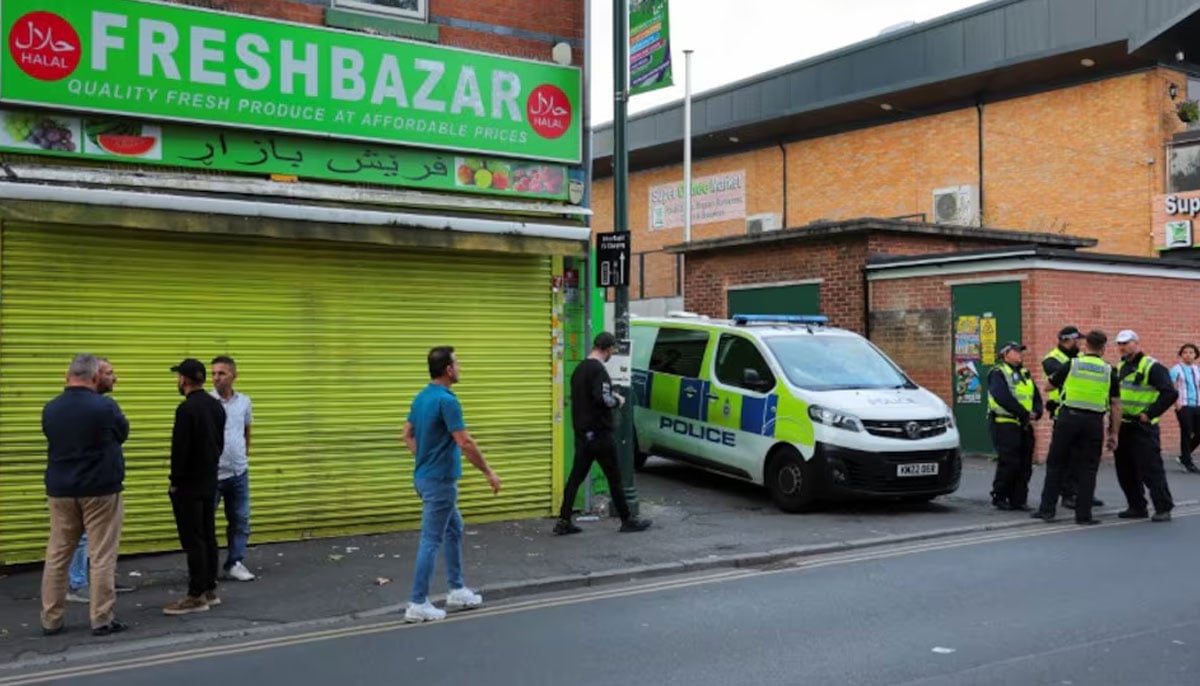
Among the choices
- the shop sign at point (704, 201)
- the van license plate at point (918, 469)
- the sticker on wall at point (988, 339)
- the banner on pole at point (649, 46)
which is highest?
the shop sign at point (704, 201)

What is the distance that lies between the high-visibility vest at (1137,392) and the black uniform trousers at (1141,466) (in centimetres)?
15

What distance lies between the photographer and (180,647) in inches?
251

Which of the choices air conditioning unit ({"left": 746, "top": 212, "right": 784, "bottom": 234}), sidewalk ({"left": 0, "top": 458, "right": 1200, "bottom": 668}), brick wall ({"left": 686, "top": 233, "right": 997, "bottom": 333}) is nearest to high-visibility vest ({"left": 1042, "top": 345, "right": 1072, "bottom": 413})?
sidewalk ({"left": 0, "top": 458, "right": 1200, "bottom": 668})

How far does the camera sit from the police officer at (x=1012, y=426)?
11.0 metres

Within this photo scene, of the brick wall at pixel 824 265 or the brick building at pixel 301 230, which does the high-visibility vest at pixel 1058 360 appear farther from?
the brick wall at pixel 824 265

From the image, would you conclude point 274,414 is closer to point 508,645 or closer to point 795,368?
point 508,645

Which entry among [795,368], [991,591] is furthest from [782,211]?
[991,591]

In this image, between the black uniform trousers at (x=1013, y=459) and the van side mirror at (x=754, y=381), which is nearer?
the black uniform trousers at (x=1013, y=459)

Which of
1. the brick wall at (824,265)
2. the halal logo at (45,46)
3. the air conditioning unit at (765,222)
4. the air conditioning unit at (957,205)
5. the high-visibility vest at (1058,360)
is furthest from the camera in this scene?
the air conditioning unit at (765,222)

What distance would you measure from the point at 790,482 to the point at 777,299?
310 inches

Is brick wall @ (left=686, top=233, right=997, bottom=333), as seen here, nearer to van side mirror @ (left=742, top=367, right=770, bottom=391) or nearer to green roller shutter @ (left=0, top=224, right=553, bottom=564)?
van side mirror @ (left=742, top=367, right=770, bottom=391)

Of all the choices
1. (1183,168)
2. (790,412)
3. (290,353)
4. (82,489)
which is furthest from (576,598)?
(1183,168)

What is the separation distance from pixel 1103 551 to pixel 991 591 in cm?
211

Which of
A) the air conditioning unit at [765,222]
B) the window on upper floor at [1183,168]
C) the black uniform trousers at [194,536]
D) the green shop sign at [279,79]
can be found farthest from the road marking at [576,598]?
the air conditioning unit at [765,222]
